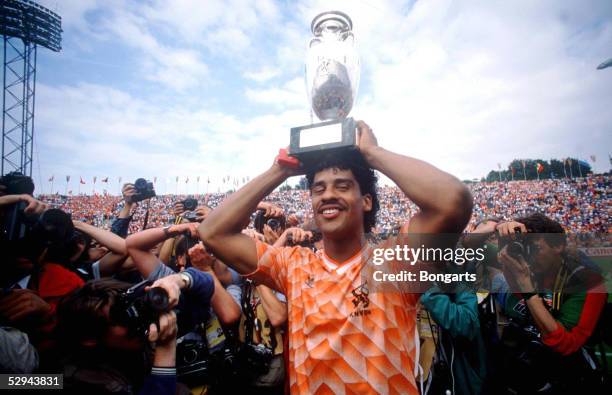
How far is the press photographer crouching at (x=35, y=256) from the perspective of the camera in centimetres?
214

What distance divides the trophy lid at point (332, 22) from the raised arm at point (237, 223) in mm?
1032

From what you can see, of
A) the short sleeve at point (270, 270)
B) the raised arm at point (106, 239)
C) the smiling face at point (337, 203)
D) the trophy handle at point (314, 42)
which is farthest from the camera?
the raised arm at point (106, 239)

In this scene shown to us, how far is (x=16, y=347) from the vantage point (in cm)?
186

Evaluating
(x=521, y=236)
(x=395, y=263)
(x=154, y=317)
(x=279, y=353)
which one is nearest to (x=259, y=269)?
(x=154, y=317)

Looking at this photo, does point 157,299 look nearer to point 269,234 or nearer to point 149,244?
point 149,244

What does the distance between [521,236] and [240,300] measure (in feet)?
9.42

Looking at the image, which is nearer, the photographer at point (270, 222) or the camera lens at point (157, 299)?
the camera lens at point (157, 299)

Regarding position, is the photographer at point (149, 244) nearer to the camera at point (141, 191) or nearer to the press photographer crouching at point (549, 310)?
the camera at point (141, 191)

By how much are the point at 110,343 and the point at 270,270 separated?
1.00 metres

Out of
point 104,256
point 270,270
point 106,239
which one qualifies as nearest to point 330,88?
point 270,270

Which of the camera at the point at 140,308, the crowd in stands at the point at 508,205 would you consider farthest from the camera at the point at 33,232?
the crowd in stands at the point at 508,205

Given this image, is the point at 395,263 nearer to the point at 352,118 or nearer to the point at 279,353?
the point at 352,118

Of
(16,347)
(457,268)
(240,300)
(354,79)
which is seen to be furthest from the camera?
(240,300)

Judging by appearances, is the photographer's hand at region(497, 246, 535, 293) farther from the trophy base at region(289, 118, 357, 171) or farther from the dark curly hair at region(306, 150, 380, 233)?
the trophy base at region(289, 118, 357, 171)
